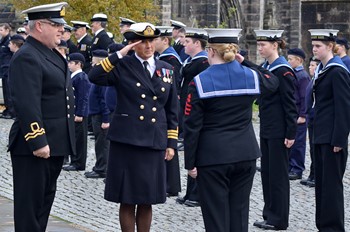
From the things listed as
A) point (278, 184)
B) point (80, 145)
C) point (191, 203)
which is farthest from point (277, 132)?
point (80, 145)

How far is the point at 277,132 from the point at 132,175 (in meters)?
2.53

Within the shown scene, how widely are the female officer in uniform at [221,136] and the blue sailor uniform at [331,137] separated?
6.37 feet

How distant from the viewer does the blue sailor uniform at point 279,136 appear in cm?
1130

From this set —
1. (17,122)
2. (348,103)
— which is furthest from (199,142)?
(348,103)

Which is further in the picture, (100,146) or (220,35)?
(100,146)

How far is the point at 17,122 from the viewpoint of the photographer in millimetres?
8586

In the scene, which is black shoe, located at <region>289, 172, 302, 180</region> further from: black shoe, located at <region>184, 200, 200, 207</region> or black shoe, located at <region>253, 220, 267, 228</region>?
black shoe, located at <region>253, 220, 267, 228</region>

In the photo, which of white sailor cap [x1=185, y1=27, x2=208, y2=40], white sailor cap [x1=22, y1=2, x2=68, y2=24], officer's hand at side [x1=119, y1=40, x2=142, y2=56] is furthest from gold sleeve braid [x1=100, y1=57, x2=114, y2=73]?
white sailor cap [x1=185, y1=27, x2=208, y2=40]

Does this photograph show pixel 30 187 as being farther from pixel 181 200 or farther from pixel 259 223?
pixel 181 200

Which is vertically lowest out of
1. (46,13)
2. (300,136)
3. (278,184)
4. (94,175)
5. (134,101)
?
(94,175)

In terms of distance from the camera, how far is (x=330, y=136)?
10.7 m

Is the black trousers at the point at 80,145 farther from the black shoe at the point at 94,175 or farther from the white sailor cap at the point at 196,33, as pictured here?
the white sailor cap at the point at 196,33

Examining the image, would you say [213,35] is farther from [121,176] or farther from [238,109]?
[121,176]

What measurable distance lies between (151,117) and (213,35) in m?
1.01
